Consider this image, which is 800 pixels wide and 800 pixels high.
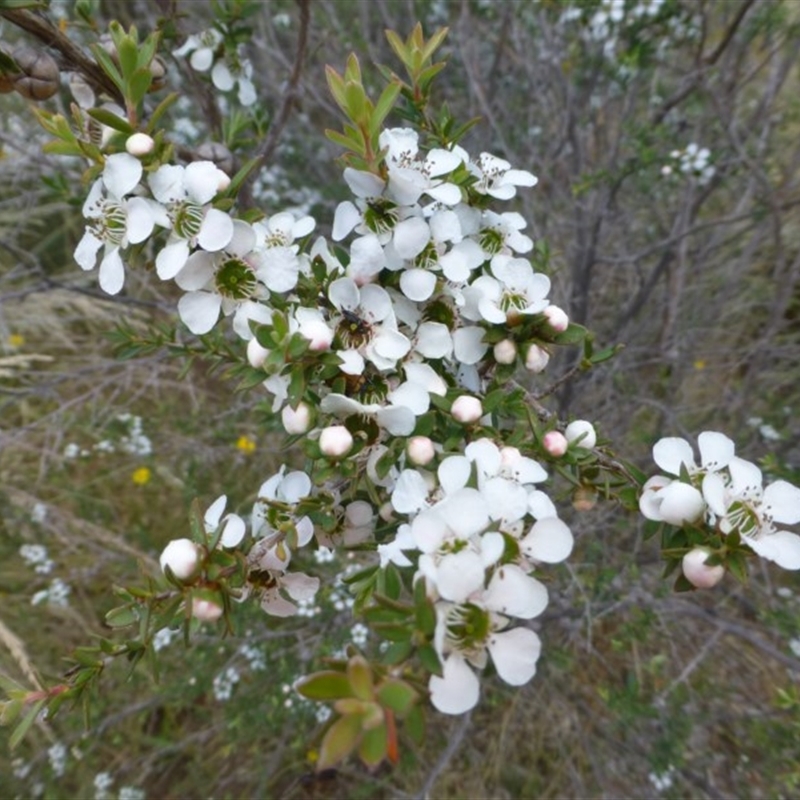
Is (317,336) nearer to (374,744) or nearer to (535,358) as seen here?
(535,358)

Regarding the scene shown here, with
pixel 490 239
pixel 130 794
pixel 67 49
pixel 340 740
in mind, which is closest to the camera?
pixel 340 740

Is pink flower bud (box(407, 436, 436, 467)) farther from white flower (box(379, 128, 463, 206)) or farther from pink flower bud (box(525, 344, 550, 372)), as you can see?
white flower (box(379, 128, 463, 206))

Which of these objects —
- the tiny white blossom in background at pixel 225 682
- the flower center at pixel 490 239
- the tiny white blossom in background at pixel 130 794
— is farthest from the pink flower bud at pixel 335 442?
the tiny white blossom in background at pixel 130 794

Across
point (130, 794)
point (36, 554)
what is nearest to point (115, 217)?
point (130, 794)

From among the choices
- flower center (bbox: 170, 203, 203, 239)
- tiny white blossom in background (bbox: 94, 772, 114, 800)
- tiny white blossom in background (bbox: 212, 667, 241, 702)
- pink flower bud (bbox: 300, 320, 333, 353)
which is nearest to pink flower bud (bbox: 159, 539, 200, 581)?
pink flower bud (bbox: 300, 320, 333, 353)

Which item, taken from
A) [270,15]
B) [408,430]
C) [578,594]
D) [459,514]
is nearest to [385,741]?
[459,514]
